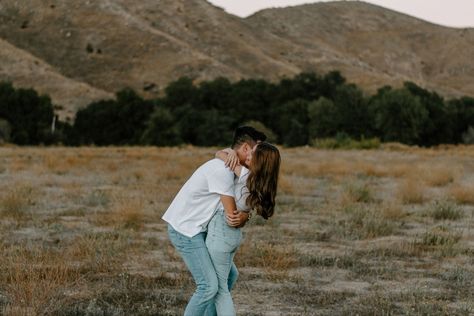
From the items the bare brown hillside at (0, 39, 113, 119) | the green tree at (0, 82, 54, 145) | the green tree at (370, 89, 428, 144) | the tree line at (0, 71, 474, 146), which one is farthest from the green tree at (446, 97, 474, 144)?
the bare brown hillside at (0, 39, 113, 119)

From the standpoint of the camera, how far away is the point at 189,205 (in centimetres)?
511

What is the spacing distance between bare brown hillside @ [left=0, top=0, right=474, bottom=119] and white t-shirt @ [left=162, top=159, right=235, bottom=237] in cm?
6251

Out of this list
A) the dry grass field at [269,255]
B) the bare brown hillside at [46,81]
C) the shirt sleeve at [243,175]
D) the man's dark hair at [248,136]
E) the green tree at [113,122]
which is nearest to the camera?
the shirt sleeve at [243,175]

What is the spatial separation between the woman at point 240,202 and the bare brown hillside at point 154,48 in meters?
62.6

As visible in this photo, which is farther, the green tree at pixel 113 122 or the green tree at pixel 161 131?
the green tree at pixel 113 122

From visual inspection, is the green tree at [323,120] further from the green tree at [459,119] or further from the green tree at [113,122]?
the green tree at [113,122]

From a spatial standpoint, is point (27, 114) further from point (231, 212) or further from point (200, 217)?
point (231, 212)

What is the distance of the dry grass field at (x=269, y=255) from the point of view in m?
7.09

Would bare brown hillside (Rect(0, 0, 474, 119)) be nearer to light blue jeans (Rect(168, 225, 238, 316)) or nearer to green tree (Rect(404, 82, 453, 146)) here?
green tree (Rect(404, 82, 453, 146))

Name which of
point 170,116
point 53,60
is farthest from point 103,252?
point 53,60

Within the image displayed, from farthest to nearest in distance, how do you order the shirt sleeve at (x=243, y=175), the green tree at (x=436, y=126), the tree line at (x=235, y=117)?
1. the green tree at (x=436, y=126)
2. the tree line at (x=235, y=117)
3. the shirt sleeve at (x=243, y=175)

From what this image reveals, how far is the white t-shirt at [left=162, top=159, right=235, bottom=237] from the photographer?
A: 16.2ft

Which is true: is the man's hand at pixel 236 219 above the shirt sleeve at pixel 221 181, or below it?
below

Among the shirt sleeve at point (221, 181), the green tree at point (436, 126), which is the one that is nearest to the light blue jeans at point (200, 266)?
the shirt sleeve at point (221, 181)
